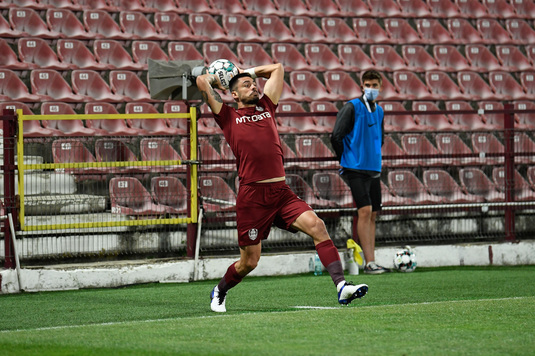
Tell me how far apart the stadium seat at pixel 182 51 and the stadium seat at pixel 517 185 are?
16.8ft

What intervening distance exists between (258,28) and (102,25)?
2.76 m

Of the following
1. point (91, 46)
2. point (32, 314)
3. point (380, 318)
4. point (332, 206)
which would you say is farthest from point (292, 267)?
point (91, 46)

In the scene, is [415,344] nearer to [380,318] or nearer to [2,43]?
[380,318]

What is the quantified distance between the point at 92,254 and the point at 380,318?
503 cm

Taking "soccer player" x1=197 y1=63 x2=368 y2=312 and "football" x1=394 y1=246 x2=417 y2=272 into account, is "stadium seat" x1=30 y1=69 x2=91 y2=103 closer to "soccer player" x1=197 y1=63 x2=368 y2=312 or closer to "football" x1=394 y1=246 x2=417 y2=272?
"football" x1=394 y1=246 x2=417 y2=272

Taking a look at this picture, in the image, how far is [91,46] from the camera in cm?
1437

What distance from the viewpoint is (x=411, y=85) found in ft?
50.6

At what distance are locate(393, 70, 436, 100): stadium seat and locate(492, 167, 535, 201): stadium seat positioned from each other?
3177 millimetres

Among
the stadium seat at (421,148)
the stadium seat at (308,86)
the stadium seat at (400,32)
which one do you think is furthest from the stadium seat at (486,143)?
the stadium seat at (400,32)

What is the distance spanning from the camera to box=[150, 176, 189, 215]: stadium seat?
1067 centimetres

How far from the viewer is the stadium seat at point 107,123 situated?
12.6 meters

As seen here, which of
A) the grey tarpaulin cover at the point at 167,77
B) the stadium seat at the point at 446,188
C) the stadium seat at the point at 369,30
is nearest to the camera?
the grey tarpaulin cover at the point at 167,77

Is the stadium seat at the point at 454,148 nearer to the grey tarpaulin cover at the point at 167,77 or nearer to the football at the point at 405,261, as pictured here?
the football at the point at 405,261

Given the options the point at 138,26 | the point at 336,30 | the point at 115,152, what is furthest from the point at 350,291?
the point at 336,30
